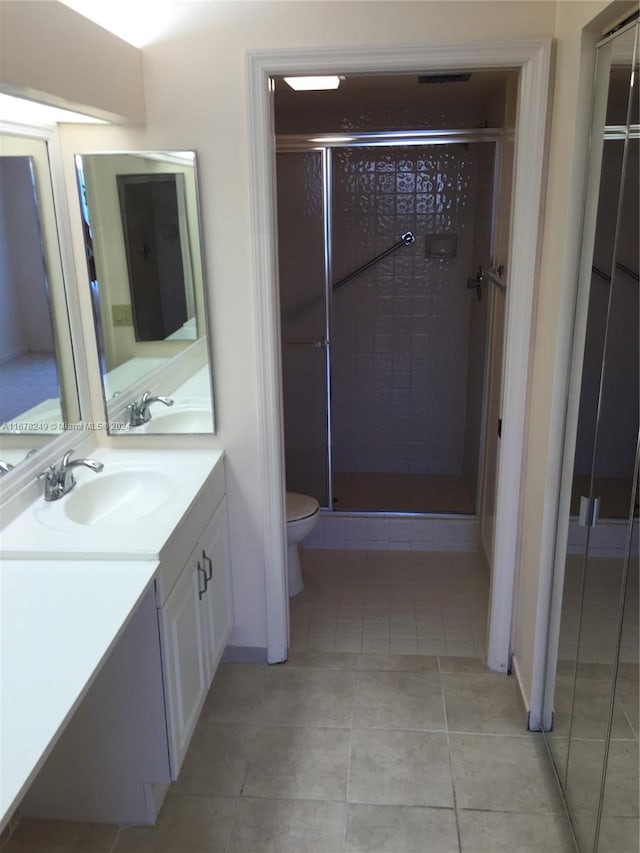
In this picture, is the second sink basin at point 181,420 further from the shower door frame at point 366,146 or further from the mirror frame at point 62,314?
the shower door frame at point 366,146

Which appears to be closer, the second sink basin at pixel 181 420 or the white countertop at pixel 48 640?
the white countertop at pixel 48 640

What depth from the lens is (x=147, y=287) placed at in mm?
2369

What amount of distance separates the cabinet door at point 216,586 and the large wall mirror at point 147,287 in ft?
1.16

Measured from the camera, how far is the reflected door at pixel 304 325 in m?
3.56

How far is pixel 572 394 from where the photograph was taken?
6.21 feet

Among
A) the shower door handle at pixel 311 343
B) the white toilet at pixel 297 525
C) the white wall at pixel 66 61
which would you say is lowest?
the white toilet at pixel 297 525

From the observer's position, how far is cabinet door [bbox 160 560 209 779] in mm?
1829

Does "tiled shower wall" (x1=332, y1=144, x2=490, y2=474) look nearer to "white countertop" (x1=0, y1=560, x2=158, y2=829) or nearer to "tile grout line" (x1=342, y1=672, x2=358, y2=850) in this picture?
"tile grout line" (x1=342, y1=672, x2=358, y2=850)

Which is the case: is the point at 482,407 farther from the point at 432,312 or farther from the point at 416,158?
the point at 416,158

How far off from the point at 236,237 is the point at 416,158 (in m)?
1.87

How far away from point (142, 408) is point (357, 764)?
1379 mm

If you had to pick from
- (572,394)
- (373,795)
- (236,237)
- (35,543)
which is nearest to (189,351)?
(236,237)

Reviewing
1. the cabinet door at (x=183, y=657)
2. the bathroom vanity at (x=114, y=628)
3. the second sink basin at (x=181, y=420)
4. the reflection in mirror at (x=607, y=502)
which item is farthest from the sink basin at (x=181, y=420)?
the reflection in mirror at (x=607, y=502)

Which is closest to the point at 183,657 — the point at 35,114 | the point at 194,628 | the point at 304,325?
the point at 194,628
